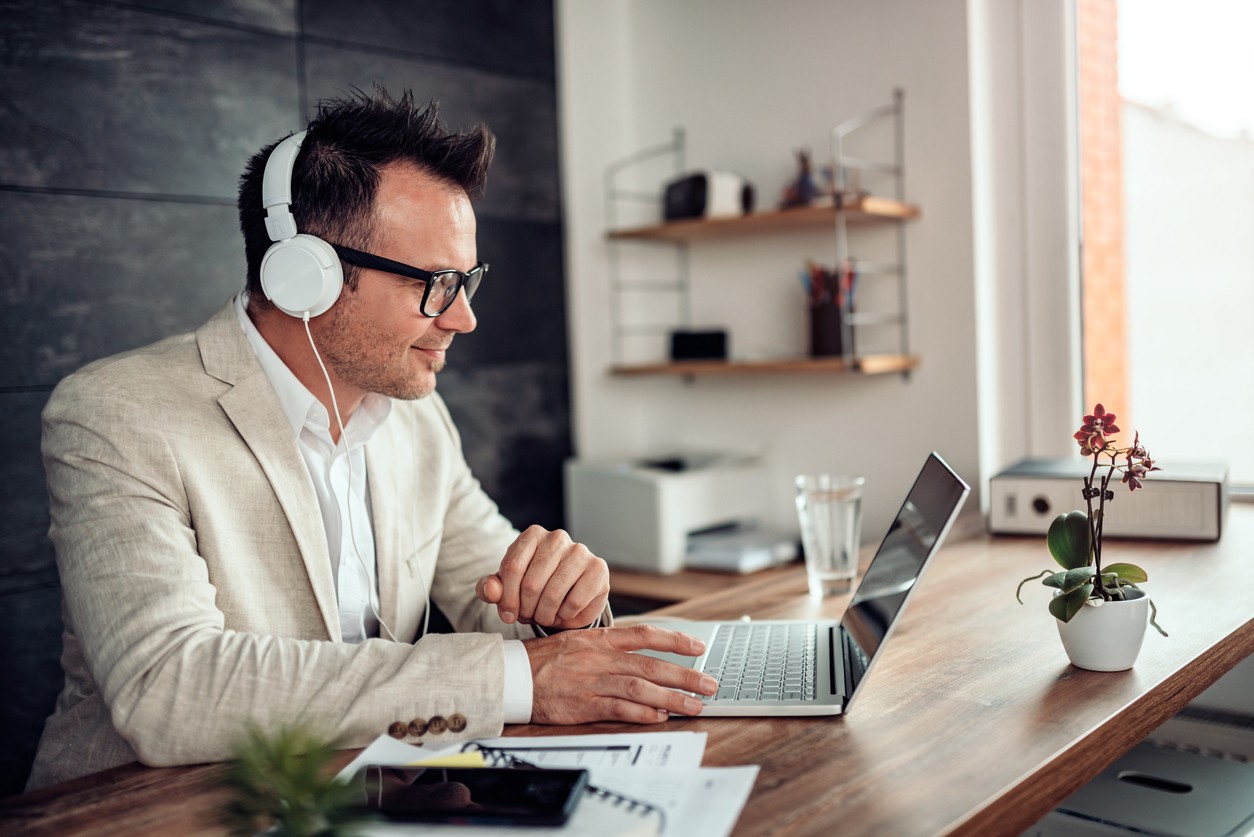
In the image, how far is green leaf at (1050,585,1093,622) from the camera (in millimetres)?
1107

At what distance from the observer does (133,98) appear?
196 centimetres

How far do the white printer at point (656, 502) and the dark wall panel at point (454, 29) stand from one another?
1.01 meters

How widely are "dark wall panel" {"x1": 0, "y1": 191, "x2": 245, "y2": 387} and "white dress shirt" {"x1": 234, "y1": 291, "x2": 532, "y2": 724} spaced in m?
0.69

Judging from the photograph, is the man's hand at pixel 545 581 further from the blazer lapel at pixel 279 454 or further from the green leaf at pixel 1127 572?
the green leaf at pixel 1127 572

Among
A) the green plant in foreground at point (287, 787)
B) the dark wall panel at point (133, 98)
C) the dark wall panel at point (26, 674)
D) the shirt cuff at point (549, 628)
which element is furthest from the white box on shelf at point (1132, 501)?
the dark wall panel at point (26, 674)

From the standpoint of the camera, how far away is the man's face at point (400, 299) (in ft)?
4.38

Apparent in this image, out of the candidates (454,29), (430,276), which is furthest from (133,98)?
(430,276)

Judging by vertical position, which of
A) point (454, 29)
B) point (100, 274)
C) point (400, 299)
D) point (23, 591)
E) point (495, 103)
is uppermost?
point (454, 29)

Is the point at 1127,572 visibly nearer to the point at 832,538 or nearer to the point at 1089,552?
the point at 1089,552

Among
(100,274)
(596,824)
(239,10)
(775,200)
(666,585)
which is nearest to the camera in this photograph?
(596,824)

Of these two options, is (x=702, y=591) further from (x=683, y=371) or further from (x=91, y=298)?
(x=91, y=298)

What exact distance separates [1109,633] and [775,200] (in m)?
1.62

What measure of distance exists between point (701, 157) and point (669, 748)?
6.56ft

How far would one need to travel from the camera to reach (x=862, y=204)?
2137 millimetres
